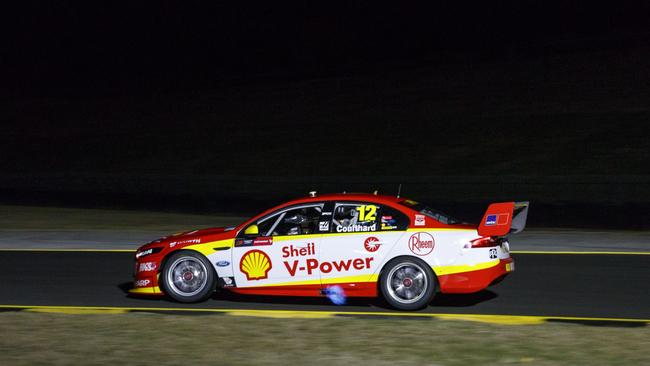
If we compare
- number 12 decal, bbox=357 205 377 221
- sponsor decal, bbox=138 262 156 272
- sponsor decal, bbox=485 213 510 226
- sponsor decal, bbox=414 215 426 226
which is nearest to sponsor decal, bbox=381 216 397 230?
number 12 decal, bbox=357 205 377 221

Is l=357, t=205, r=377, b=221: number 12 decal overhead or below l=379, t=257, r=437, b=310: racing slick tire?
overhead

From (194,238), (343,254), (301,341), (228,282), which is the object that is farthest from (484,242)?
(194,238)

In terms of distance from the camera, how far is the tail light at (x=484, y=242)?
9.67 m

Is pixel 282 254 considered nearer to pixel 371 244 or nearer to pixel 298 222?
pixel 298 222

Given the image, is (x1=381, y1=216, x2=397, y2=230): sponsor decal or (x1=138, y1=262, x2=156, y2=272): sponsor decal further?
(x1=138, y1=262, x2=156, y2=272): sponsor decal

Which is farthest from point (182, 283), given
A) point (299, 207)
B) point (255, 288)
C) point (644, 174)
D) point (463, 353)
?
point (644, 174)

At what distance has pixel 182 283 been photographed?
34.3 feet

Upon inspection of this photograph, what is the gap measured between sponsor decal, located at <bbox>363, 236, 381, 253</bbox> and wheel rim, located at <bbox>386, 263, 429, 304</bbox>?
0.30 meters

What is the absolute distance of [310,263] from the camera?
1009cm

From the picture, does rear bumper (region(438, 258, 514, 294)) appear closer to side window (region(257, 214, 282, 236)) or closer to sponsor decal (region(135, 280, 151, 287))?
side window (region(257, 214, 282, 236))

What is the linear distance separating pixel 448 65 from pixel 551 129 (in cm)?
1483

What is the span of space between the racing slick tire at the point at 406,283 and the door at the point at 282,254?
2.64ft

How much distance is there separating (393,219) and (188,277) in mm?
2438

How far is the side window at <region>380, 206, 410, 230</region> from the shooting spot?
32.3 ft
